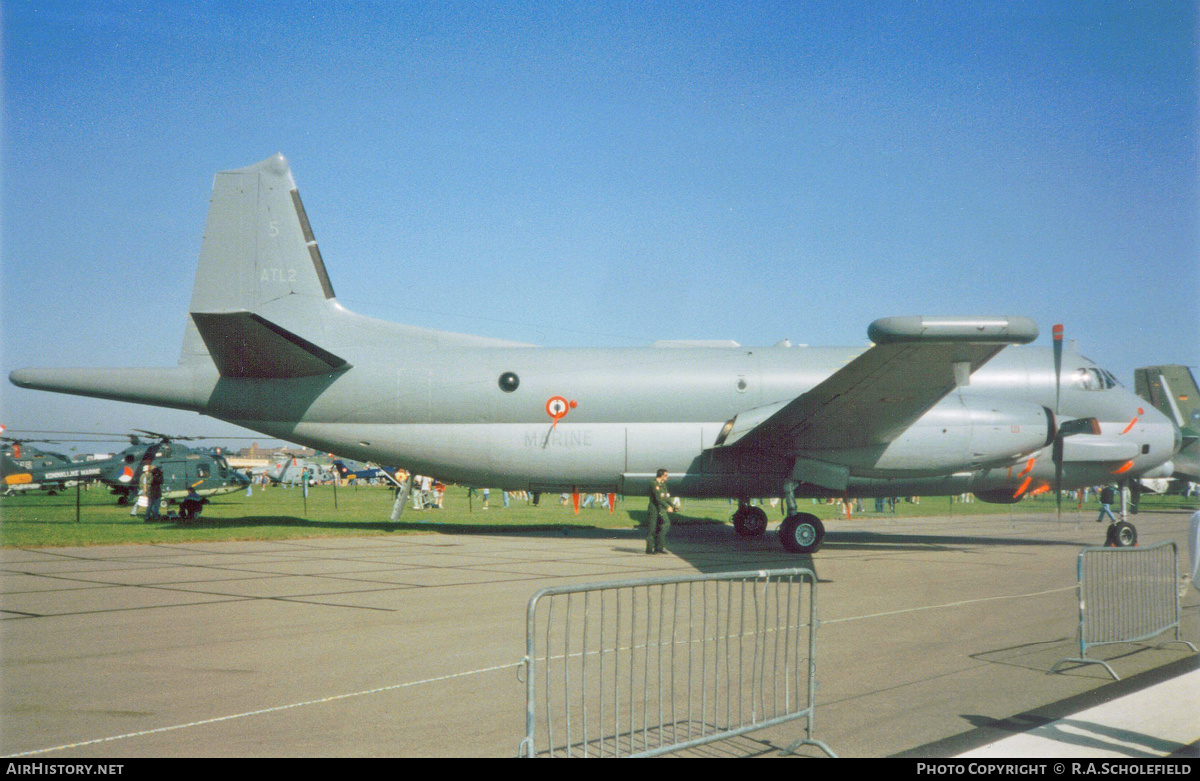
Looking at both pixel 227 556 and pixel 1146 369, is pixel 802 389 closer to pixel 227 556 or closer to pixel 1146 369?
pixel 227 556

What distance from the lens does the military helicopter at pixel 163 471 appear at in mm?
28891

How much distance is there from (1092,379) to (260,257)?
19.0 metres

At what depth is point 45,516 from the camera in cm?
2608

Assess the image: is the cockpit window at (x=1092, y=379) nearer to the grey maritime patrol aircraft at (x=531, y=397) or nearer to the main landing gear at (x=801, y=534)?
the grey maritime patrol aircraft at (x=531, y=397)

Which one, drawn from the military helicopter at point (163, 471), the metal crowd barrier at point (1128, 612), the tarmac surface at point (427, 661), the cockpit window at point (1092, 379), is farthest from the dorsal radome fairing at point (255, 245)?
the cockpit window at point (1092, 379)

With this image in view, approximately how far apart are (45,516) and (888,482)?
A: 24.7 metres

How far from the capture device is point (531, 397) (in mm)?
18547

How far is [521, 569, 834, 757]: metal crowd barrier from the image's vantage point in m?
4.98

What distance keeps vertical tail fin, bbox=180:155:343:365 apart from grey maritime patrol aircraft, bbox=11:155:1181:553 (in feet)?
0.11

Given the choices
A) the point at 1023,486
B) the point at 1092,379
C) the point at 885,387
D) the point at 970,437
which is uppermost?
the point at 1092,379

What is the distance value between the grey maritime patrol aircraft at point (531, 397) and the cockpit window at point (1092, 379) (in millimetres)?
42

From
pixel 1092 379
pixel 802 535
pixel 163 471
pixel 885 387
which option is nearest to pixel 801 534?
pixel 802 535

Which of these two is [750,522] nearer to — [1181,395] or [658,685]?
[658,685]

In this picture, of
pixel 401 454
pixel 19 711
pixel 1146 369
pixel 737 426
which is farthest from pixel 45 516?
pixel 1146 369
